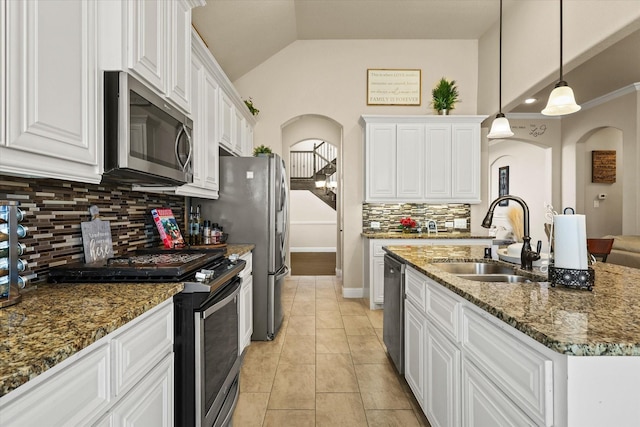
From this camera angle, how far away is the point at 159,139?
5.75 feet

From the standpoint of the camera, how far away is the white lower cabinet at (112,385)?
0.72m

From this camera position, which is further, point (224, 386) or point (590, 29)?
point (590, 29)

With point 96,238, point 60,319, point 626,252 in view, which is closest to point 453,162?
point 626,252

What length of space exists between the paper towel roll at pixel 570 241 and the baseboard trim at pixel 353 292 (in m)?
3.78

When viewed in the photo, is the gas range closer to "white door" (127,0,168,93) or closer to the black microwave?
the black microwave

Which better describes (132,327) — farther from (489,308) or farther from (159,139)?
(489,308)

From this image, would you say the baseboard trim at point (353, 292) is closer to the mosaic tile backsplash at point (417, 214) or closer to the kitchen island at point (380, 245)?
the kitchen island at point (380, 245)

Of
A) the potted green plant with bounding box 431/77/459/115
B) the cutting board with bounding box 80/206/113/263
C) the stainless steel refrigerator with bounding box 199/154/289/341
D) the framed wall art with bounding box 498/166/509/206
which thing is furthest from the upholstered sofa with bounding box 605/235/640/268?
the framed wall art with bounding box 498/166/509/206

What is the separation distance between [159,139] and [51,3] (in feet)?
2.39

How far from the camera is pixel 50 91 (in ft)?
3.56

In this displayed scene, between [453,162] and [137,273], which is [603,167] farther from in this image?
[137,273]

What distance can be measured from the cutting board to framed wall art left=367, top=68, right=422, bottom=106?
401 cm

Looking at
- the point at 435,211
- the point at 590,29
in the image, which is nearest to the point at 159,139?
the point at 590,29

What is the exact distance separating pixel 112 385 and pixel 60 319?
24cm
